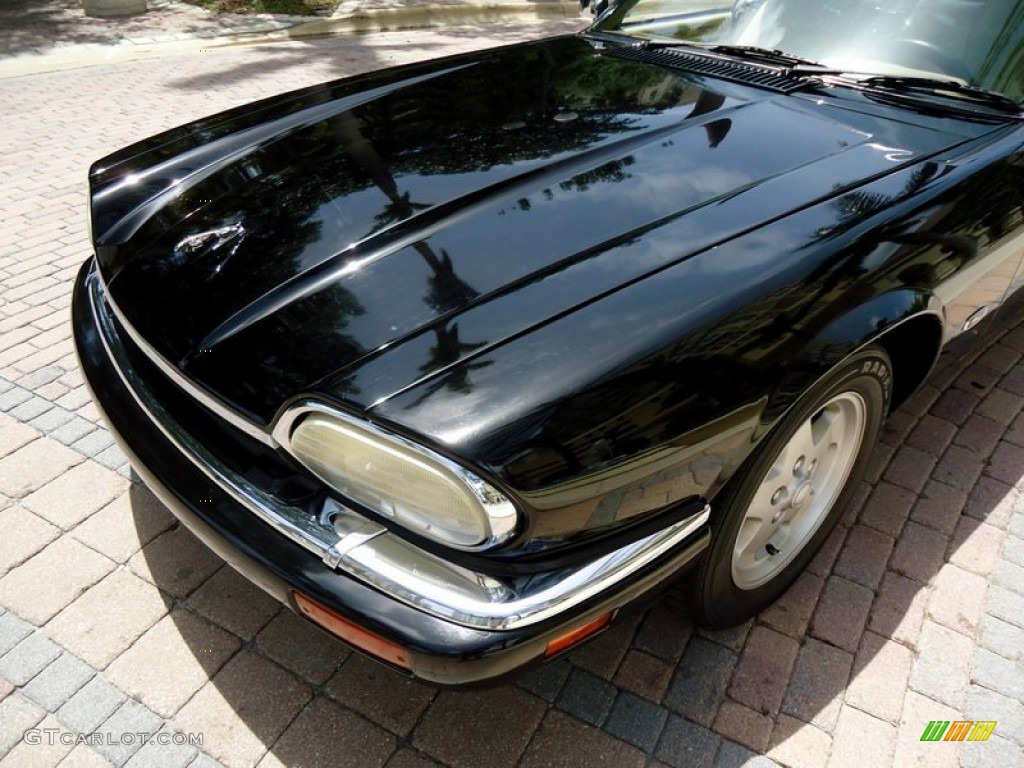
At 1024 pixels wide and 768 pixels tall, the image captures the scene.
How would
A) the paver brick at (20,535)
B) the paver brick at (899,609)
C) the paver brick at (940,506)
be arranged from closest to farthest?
the paver brick at (899,609) < the paver brick at (20,535) < the paver brick at (940,506)

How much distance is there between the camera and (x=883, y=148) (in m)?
1.99

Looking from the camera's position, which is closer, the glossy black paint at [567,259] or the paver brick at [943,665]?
the glossy black paint at [567,259]

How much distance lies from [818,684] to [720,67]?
190cm

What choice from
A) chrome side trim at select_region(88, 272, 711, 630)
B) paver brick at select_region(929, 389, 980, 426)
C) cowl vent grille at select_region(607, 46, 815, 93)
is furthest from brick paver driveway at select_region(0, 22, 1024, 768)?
cowl vent grille at select_region(607, 46, 815, 93)

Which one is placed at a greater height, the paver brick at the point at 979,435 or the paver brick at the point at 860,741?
the paver brick at the point at 979,435

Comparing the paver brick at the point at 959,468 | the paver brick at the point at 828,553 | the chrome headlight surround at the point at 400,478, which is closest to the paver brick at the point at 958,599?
the paver brick at the point at 828,553

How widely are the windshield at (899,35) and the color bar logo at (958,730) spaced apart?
1720 mm

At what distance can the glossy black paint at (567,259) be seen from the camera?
1388mm

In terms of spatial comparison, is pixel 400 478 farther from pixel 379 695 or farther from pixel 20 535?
pixel 20 535

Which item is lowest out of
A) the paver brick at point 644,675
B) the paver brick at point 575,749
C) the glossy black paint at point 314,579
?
the paver brick at point 575,749

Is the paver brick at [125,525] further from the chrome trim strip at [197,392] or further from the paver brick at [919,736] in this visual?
the paver brick at [919,736]

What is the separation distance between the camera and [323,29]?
358 inches

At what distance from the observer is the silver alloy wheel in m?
1.86

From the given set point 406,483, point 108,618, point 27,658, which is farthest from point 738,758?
point 27,658
